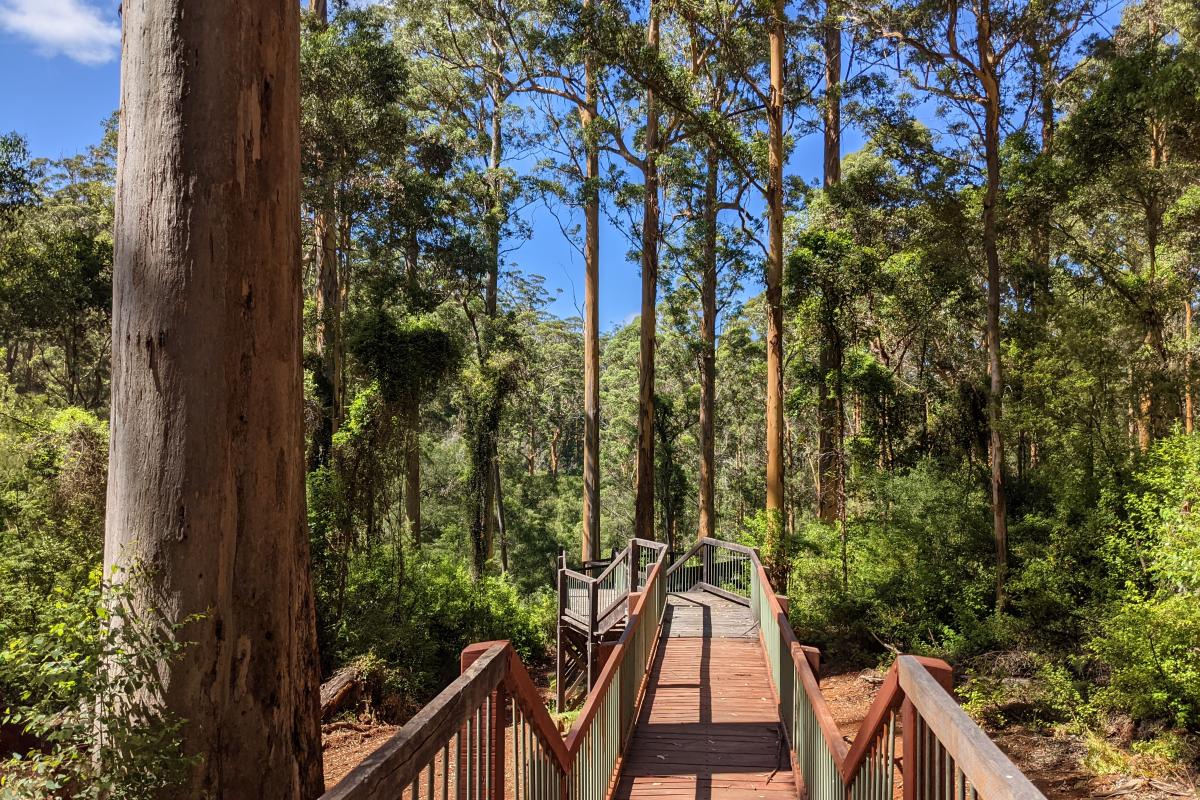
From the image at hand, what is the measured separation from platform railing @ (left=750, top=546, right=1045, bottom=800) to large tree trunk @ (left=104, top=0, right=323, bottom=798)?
2.38 metres

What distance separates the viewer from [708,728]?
6598 mm

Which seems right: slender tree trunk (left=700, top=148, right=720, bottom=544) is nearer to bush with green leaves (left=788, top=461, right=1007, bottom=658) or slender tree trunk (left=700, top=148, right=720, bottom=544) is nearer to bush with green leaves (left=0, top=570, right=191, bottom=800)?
bush with green leaves (left=788, top=461, right=1007, bottom=658)

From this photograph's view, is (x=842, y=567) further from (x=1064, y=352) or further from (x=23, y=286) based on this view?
(x=23, y=286)

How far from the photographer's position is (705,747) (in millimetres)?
6141

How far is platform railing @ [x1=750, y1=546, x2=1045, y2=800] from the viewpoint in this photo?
168 centimetres

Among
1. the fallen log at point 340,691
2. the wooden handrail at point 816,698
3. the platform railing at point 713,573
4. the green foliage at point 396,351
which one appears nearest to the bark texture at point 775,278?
the platform railing at point 713,573

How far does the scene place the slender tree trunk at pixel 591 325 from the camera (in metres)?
20.5

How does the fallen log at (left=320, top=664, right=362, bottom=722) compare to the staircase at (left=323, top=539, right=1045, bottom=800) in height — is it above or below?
below

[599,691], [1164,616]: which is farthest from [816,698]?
[1164,616]

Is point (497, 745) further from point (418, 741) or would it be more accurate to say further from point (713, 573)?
point (713, 573)

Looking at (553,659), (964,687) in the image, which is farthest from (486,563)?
(964,687)

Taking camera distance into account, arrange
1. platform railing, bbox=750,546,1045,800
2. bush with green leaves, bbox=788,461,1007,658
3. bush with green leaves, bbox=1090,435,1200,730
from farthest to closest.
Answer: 1. bush with green leaves, bbox=788,461,1007,658
2. bush with green leaves, bbox=1090,435,1200,730
3. platform railing, bbox=750,546,1045,800

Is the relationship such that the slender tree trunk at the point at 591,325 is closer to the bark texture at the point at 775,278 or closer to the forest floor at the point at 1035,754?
the bark texture at the point at 775,278

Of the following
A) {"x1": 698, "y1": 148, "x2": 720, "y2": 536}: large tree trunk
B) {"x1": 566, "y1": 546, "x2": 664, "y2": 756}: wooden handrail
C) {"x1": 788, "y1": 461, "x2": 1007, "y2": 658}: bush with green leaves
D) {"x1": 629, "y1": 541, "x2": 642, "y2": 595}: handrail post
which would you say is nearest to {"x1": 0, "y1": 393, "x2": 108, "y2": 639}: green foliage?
{"x1": 566, "y1": 546, "x2": 664, "y2": 756}: wooden handrail
